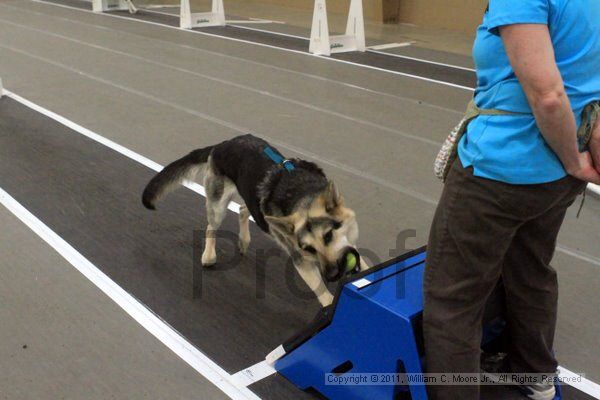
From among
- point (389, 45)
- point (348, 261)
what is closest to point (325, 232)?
point (348, 261)

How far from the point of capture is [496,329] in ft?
8.91

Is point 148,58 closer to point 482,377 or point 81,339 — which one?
point 81,339

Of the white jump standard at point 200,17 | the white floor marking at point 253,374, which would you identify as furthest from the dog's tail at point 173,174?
the white jump standard at point 200,17

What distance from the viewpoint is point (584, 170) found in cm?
191

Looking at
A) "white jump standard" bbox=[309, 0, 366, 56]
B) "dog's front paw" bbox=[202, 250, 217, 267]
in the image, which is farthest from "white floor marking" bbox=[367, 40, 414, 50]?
"dog's front paw" bbox=[202, 250, 217, 267]

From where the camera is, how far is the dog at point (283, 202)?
294cm

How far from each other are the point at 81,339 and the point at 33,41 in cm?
966

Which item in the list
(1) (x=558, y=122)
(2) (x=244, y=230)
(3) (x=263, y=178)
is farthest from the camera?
(2) (x=244, y=230)

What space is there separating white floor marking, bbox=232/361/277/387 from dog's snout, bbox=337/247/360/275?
0.61 metres

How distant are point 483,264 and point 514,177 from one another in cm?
34

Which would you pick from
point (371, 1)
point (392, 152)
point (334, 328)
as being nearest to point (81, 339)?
point (334, 328)

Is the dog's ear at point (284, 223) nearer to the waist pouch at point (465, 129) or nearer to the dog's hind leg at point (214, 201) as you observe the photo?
the dog's hind leg at point (214, 201)

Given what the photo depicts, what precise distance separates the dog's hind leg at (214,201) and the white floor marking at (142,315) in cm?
60

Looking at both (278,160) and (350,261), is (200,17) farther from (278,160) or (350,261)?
(350,261)
